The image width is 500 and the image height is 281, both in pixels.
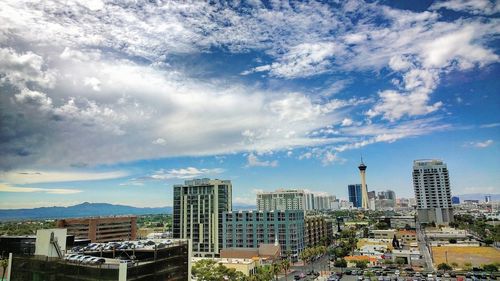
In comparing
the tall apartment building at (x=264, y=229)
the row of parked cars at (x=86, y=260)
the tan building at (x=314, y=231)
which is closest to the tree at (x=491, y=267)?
the tall apartment building at (x=264, y=229)

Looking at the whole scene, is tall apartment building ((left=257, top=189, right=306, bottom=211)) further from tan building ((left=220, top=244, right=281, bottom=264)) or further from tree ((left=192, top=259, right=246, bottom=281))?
tree ((left=192, top=259, right=246, bottom=281))

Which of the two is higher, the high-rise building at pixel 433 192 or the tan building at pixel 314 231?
the high-rise building at pixel 433 192

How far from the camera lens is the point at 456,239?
300 feet

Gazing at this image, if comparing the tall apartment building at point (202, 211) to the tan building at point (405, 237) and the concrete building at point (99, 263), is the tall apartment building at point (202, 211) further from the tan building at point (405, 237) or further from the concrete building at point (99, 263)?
the concrete building at point (99, 263)

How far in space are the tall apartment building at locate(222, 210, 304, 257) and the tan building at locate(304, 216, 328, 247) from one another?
14.2ft

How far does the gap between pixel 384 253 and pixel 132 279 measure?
65369 mm

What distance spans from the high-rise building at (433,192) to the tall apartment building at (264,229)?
76.9 meters

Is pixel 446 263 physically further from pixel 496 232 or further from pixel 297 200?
pixel 297 200

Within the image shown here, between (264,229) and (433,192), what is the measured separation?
3429 inches

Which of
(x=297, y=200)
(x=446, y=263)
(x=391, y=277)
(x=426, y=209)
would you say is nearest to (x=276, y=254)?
(x=391, y=277)

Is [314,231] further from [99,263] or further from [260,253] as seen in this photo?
[99,263]

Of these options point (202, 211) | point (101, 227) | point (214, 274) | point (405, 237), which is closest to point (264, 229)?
point (202, 211)

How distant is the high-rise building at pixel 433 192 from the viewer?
5251 inches

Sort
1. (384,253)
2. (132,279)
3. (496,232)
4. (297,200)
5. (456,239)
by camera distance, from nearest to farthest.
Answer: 1. (132,279)
2. (384,253)
3. (456,239)
4. (496,232)
5. (297,200)
